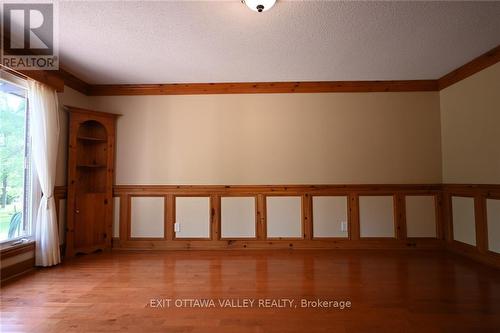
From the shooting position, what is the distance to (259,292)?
2.39 metres

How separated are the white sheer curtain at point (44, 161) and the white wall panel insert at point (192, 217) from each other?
1.48 m

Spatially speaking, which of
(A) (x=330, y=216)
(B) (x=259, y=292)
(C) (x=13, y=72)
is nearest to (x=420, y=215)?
(A) (x=330, y=216)

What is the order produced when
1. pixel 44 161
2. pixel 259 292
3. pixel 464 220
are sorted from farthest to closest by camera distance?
pixel 464 220
pixel 44 161
pixel 259 292

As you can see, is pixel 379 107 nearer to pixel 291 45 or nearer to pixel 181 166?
pixel 291 45

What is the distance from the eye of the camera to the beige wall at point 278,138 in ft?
12.8

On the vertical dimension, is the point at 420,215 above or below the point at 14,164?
below

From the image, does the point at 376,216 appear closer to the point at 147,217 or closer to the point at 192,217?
the point at 192,217

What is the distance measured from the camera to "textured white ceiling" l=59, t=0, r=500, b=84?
2.21 m

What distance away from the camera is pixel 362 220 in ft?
12.6

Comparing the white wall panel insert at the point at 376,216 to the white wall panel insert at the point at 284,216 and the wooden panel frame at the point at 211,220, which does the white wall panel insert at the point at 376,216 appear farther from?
the wooden panel frame at the point at 211,220

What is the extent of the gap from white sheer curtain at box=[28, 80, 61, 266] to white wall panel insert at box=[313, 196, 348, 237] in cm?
335

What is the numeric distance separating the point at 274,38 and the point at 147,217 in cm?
299

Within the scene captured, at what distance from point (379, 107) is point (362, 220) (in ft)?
5.53

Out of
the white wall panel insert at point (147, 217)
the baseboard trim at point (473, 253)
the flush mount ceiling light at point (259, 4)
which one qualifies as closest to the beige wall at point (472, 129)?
the baseboard trim at point (473, 253)
